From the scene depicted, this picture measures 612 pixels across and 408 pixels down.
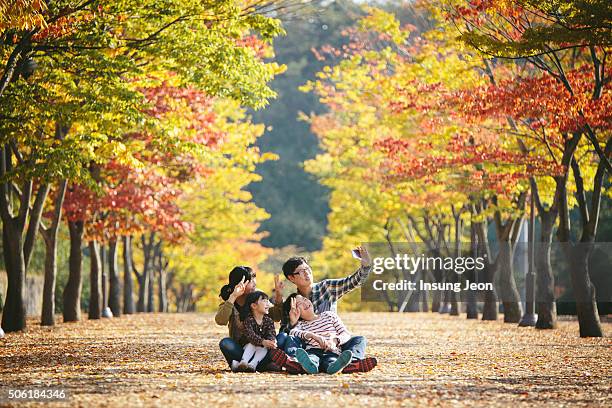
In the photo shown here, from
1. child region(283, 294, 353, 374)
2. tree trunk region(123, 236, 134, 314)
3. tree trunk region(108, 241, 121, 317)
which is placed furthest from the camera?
tree trunk region(123, 236, 134, 314)

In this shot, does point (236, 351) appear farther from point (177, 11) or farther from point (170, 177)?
point (170, 177)

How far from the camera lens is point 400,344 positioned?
18.2 meters

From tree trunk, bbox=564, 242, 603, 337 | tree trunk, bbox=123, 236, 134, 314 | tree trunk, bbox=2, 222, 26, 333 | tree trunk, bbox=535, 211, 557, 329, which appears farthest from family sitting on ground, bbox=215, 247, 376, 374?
tree trunk, bbox=123, 236, 134, 314

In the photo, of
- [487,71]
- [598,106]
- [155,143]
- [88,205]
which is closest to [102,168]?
[88,205]

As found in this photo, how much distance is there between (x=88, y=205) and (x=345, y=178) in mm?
15876

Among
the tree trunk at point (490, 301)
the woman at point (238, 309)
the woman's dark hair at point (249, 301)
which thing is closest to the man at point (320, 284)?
the woman at point (238, 309)

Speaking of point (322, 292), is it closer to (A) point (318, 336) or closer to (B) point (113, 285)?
(A) point (318, 336)

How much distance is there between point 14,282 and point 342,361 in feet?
38.8

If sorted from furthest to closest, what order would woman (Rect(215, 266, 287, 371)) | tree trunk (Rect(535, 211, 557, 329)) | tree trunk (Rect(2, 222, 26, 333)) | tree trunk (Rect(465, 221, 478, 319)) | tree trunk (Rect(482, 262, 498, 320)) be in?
tree trunk (Rect(465, 221, 478, 319)) < tree trunk (Rect(482, 262, 498, 320)) < tree trunk (Rect(535, 211, 557, 329)) < tree trunk (Rect(2, 222, 26, 333)) < woman (Rect(215, 266, 287, 371))

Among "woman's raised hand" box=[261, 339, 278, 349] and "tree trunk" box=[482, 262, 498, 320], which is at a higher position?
"tree trunk" box=[482, 262, 498, 320]

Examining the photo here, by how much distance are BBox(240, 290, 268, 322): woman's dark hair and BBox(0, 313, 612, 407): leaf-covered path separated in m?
0.70

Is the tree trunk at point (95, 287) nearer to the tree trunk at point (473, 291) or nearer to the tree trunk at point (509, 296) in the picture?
the tree trunk at point (509, 296)

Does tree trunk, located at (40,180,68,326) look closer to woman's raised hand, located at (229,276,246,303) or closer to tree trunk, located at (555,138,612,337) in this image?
tree trunk, located at (555,138,612,337)

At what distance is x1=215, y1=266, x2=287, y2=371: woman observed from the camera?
37.8ft
